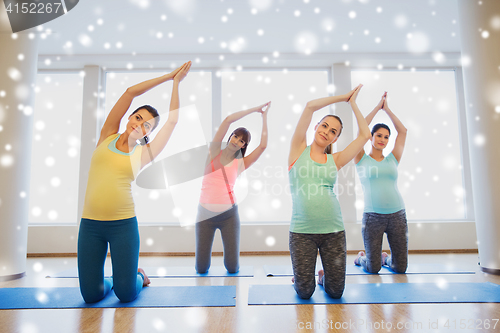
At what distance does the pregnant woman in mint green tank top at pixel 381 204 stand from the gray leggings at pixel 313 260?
914 millimetres

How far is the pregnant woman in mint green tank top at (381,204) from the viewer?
268cm

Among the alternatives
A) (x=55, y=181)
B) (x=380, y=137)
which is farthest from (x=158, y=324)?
(x=55, y=181)

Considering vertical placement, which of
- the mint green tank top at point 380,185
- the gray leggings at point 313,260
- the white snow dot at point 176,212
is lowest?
the gray leggings at point 313,260

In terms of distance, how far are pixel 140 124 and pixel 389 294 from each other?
1850 mm

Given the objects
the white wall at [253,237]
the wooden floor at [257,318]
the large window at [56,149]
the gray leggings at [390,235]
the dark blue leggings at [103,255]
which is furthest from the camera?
the large window at [56,149]

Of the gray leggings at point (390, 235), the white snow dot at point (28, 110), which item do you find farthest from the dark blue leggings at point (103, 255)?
the gray leggings at point (390, 235)

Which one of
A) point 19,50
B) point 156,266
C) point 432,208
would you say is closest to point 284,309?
point 156,266

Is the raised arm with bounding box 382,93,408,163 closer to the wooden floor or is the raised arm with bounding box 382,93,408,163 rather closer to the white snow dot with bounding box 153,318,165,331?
the wooden floor

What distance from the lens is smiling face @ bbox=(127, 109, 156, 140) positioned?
1921 mm

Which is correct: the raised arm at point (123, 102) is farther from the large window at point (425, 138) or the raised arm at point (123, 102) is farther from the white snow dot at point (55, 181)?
the large window at point (425, 138)

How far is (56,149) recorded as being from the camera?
4.44m

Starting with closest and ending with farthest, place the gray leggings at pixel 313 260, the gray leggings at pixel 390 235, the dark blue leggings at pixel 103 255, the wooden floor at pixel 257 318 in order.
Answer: the wooden floor at pixel 257 318
the dark blue leggings at pixel 103 255
the gray leggings at pixel 313 260
the gray leggings at pixel 390 235

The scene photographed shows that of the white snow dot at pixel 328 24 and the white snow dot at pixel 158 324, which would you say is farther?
the white snow dot at pixel 328 24

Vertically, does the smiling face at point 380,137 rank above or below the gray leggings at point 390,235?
above
